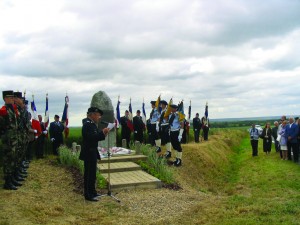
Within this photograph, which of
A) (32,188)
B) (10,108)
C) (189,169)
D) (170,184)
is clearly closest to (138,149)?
(189,169)

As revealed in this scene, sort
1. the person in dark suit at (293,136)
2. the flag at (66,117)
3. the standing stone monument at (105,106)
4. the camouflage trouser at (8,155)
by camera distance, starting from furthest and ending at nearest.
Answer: the person in dark suit at (293,136) → the standing stone monument at (105,106) → the flag at (66,117) → the camouflage trouser at (8,155)

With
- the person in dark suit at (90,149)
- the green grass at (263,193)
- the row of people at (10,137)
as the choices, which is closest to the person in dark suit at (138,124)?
the green grass at (263,193)

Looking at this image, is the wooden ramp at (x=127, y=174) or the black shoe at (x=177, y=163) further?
the black shoe at (x=177, y=163)

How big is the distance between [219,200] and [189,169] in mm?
6300

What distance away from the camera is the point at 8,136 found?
30.4ft

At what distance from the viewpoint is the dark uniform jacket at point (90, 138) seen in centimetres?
892

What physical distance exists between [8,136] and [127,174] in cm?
424

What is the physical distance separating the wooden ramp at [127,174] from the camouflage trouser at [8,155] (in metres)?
2.70

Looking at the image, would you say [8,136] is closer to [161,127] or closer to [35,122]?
[35,122]

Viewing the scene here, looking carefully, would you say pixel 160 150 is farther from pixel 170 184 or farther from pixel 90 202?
pixel 90 202

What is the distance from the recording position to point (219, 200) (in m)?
9.27

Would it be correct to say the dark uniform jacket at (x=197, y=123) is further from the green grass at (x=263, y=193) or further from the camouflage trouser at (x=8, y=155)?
the camouflage trouser at (x=8, y=155)

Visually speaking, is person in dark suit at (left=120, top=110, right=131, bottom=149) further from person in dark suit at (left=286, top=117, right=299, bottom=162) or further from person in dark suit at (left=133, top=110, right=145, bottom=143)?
person in dark suit at (left=286, top=117, right=299, bottom=162)

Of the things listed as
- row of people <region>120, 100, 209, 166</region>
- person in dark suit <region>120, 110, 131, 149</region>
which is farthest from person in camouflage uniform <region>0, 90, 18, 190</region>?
person in dark suit <region>120, 110, 131, 149</region>
